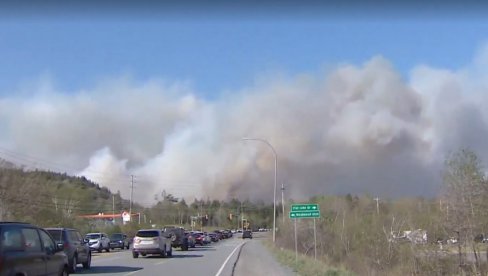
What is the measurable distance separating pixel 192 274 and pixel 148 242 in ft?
41.5

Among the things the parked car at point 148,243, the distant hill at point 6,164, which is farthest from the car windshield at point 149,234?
the distant hill at point 6,164

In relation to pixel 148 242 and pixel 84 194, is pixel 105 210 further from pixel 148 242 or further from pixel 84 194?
pixel 148 242

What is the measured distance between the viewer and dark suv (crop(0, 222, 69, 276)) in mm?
11695

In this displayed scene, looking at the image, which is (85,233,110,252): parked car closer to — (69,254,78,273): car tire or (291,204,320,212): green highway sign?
(291,204,320,212): green highway sign

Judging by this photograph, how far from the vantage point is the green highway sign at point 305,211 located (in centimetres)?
2920

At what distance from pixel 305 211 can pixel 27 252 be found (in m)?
18.5

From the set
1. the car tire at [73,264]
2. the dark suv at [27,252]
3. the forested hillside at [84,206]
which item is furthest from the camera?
the forested hillside at [84,206]

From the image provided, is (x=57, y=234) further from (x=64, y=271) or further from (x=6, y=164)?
(x=6, y=164)

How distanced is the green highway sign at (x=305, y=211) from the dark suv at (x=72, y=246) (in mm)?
10307

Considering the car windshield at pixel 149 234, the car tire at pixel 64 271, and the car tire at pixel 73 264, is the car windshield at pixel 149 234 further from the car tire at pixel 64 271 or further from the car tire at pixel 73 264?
the car tire at pixel 64 271

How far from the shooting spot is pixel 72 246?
75.5ft

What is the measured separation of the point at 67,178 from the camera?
387 ft

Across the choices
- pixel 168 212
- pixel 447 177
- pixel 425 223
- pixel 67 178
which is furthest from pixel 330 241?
pixel 168 212

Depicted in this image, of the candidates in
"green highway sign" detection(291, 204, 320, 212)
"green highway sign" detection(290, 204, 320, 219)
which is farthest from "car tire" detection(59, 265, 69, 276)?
"green highway sign" detection(291, 204, 320, 212)
